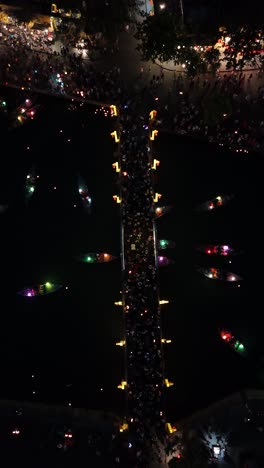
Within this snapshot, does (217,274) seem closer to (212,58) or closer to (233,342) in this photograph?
(233,342)

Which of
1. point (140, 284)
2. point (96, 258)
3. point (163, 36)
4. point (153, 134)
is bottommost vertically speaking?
point (140, 284)

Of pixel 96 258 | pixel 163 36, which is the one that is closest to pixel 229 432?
pixel 96 258

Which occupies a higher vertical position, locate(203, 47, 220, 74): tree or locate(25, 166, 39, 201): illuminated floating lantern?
locate(203, 47, 220, 74): tree

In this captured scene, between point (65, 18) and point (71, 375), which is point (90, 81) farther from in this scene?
point (71, 375)

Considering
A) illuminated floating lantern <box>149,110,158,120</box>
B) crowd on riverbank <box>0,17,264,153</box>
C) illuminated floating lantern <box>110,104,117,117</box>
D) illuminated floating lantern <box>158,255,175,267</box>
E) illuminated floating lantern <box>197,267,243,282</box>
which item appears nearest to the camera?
illuminated floating lantern <box>158,255,175,267</box>

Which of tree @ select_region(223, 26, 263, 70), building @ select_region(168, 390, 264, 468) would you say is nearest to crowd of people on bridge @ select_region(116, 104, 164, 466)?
building @ select_region(168, 390, 264, 468)

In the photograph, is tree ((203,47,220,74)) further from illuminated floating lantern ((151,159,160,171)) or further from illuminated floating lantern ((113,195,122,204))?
illuminated floating lantern ((113,195,122,204))

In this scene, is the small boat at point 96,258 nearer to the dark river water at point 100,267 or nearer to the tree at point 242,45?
the dark river water at point 100,267

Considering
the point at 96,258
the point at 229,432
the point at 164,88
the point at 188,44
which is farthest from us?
the point at 164,88
